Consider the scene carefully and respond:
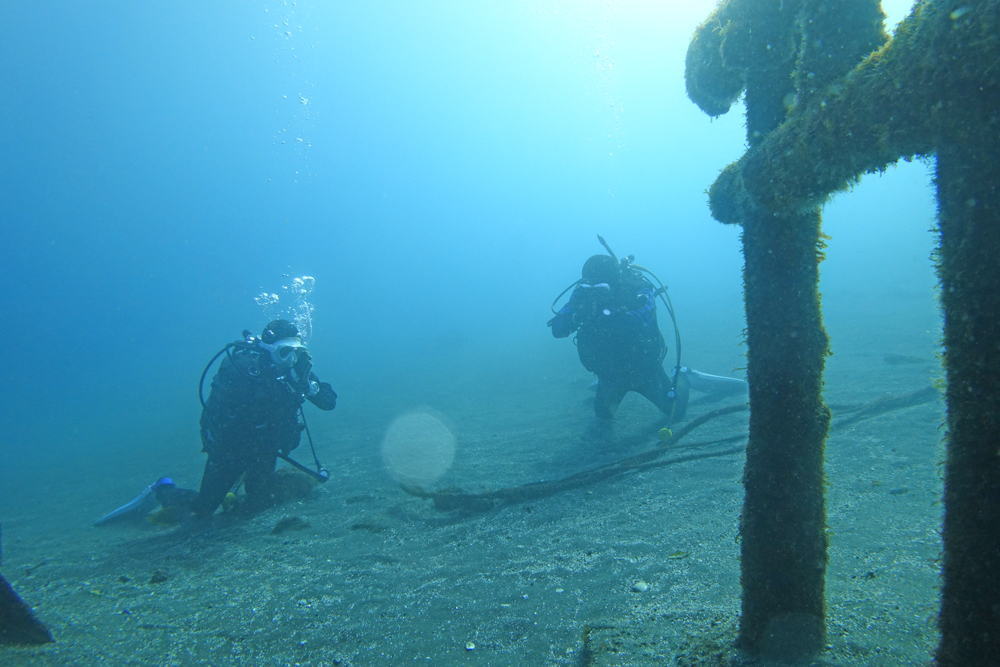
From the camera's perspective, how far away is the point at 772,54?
1853mm

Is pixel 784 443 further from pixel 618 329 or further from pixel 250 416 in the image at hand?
pixel 250 416

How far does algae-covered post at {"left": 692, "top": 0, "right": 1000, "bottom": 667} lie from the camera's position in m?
1.05

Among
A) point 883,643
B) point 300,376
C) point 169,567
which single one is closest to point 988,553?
point 883,643

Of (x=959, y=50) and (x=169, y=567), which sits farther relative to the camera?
(x=169, y=567)

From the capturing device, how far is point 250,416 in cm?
609

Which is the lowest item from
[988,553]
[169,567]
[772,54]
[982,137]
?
[169,567]

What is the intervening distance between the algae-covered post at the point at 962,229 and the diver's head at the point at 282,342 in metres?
6.18

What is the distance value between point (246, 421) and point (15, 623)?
3445mm

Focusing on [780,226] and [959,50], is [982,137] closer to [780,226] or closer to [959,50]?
[959,50]

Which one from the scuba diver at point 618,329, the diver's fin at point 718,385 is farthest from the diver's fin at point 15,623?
the diver's fin at point 718,385

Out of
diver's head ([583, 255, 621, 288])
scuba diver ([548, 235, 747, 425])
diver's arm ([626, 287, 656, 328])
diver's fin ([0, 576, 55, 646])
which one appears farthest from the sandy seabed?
diver's head ([583, 255, 621, 288])

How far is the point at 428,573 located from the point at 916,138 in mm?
3993

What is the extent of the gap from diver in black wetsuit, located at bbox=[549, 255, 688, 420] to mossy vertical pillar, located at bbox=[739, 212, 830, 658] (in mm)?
5288

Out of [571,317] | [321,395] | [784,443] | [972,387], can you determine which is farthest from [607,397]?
[972,387]
